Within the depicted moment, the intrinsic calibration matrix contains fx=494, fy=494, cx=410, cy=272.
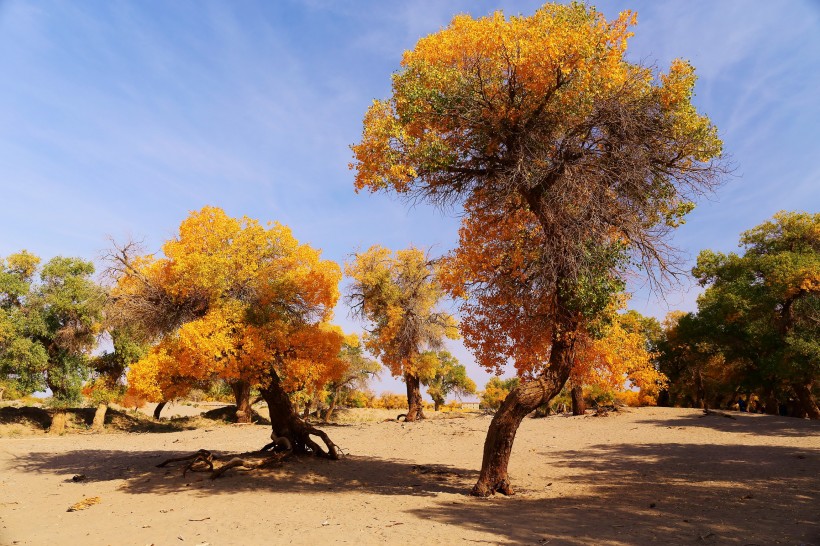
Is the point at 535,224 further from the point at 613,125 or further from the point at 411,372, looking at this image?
the point at 411,372

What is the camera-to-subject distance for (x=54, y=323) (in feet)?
96.6

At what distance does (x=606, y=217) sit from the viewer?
11766 millimetres

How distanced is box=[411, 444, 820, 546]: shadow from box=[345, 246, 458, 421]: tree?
15098 millimetres

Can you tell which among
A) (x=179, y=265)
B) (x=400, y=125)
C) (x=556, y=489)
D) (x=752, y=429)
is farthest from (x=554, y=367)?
(x=752, y=429)

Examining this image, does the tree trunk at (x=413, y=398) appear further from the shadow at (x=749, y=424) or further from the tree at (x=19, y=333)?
the tree at (x=19, y=333)

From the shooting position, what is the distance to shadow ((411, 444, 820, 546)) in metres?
7.55

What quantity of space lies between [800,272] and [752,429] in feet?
27.5

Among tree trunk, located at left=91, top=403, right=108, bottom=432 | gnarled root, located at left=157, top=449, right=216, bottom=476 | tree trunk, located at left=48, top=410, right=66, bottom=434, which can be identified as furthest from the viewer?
tree trunk, located at left=91, top=403, right=108, bottom=432

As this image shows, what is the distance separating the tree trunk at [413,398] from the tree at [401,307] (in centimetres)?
6

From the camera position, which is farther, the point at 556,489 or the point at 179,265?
the point at 179,265

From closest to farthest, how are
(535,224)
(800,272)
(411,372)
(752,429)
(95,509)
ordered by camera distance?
(95,509) < (535,224) < (752,429) < (800,272) < (411,372)

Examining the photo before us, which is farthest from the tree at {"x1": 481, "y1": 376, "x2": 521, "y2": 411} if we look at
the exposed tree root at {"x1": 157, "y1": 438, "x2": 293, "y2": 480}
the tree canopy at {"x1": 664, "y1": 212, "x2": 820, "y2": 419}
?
the exposed tree root at {"x1": 157, "y1": 438, "x2": 293, "y2": 480}

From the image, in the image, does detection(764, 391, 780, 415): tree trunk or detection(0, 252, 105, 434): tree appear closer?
detection(0, 252, 105, 434): tree

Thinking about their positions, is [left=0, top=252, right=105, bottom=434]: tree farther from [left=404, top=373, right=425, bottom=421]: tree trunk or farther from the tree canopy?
the tree canopy
